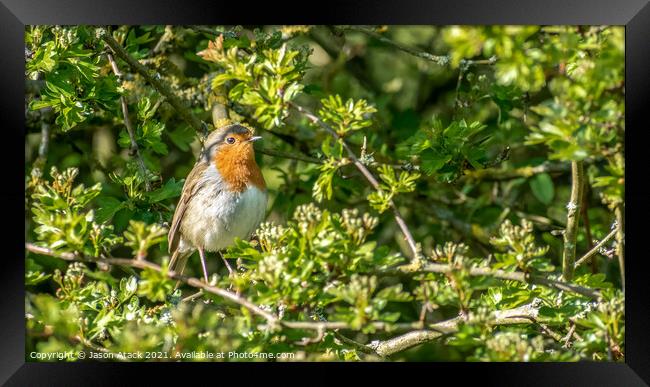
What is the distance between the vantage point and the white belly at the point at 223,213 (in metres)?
4.41

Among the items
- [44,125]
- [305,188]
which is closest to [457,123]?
[305,188]

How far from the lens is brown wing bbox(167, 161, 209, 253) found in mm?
4426

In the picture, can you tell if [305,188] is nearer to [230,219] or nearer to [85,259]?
[230,219]

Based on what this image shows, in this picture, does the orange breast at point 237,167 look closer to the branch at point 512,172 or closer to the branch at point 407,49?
the branch at point 407,49

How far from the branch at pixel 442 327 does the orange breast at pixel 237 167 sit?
1.15 metres

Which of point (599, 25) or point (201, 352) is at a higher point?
point (599, 25)

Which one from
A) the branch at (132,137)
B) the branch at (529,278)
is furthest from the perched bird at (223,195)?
the branch at (529,278)

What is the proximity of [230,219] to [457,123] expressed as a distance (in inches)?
52.0

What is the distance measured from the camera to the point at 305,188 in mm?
4875

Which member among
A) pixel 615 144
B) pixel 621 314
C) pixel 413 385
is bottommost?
pixel 413 385

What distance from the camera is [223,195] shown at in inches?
175

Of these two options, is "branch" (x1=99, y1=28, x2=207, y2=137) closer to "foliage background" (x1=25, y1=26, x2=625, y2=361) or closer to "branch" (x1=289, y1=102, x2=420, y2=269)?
"foliage background" (x1=25, y1=26, x2=625, y2=361)

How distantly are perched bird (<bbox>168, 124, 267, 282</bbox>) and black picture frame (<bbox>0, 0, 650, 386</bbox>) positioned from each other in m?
1.12
